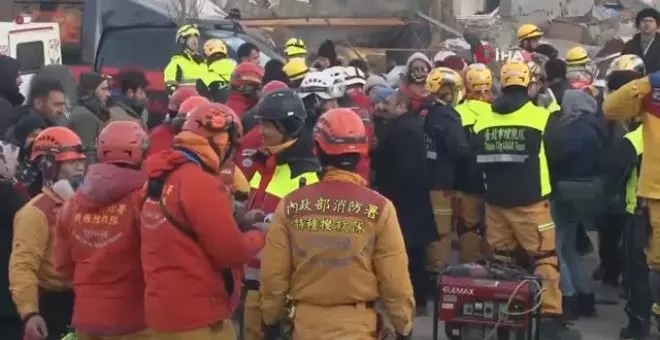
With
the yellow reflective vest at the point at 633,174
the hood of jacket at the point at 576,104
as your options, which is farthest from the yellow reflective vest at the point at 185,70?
→ the yellow reflective vest at the point at 633,174

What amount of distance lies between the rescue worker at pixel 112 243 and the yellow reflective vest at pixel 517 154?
4009 mm

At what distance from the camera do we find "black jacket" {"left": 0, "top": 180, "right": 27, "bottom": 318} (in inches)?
303

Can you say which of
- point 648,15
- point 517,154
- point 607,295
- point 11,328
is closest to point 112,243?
point 11,328

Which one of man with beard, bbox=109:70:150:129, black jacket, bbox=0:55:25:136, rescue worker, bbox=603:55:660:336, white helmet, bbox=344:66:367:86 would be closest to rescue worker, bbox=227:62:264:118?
white helmet, bbox=344:66:367:86

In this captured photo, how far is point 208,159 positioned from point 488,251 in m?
4.98

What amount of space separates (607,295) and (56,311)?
6132mm

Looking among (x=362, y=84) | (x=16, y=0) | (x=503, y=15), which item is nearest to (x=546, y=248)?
(x=362, y=84)

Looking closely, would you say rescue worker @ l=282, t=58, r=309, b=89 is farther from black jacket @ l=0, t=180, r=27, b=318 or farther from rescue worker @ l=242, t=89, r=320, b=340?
black jacket @ l=0, t=180, r=27, b=318

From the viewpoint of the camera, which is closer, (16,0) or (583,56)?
(583,56)

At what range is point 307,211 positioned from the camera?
6.58 metres

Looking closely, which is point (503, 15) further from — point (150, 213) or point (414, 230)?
point (150, 213)

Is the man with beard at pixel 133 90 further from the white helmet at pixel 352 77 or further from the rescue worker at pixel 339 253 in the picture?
the rescue worker at pixel 339 253

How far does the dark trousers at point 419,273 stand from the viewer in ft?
37.9

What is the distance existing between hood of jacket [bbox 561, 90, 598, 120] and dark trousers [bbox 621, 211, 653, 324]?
3.48 feet
